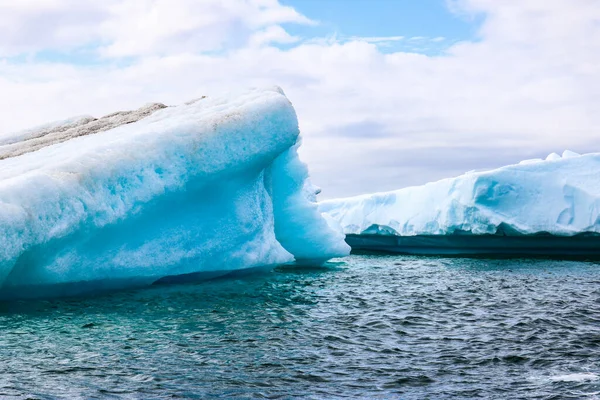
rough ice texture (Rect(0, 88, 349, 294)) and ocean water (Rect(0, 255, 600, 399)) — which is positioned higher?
rough ice texture (Rect(0, 88, 349, 294))

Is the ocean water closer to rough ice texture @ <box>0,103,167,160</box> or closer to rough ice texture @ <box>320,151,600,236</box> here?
rough ice texture @ <box>0,103,167,160</box>

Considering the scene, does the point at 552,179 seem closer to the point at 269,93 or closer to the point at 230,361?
the point at 269,93

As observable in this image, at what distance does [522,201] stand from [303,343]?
15502 millimetres

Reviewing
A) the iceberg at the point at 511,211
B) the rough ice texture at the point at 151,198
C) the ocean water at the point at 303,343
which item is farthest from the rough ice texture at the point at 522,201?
the rough ice texture at the point at 151,198

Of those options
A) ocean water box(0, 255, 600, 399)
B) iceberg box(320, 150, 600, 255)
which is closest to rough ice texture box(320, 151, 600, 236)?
iceberg box(320, 150, 600, 255)

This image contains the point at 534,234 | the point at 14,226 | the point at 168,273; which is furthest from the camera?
the point at 534,234

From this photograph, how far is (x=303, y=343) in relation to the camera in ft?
23.2

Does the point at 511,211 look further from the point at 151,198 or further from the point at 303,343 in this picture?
the point at 303,343

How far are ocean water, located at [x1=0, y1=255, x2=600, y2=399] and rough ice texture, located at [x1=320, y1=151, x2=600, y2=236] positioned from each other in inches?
340

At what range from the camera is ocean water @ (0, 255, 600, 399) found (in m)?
5.39

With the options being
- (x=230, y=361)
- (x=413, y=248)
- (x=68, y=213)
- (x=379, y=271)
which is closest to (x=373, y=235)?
(x=413, y=248)

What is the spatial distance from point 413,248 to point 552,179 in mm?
6957

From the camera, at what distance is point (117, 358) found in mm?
6289

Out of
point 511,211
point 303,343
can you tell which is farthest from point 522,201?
point 303,343
